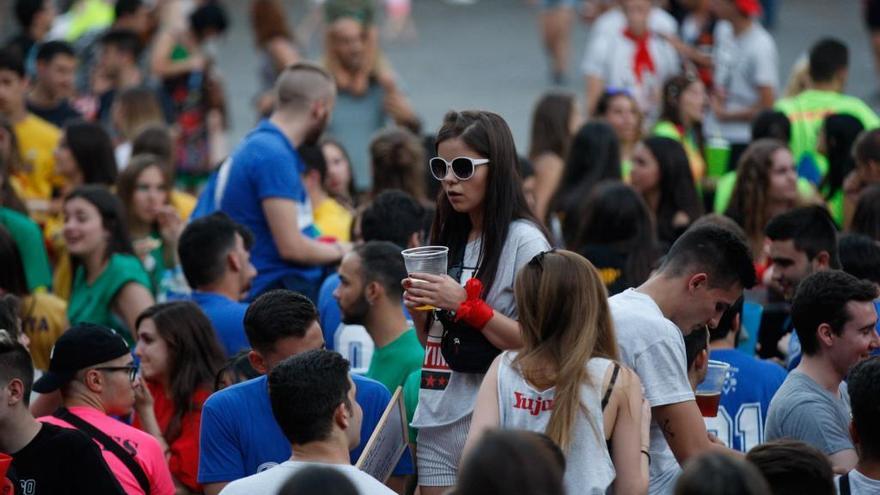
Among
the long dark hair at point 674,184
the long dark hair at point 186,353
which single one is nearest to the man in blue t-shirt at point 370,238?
the long dark hair at point 186,353

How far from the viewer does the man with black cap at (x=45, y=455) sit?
15.6 feet

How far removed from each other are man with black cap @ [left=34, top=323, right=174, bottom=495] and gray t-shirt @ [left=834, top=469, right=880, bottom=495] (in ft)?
8.15

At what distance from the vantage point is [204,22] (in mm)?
13758

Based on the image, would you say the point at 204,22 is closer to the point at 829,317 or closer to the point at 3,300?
the point at 3,300

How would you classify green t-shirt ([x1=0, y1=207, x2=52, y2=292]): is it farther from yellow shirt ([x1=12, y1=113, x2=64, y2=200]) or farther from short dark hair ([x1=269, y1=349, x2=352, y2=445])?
short dark hair ([x1=269, y1=349, x2=352, y2=445])

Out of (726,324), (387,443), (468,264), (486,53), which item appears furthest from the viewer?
(486,53)

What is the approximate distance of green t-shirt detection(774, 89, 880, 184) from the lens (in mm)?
10477

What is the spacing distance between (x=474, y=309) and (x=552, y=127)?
5.76 m

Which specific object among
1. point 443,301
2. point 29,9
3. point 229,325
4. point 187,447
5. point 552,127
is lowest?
point 187,447

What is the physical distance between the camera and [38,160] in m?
10.4

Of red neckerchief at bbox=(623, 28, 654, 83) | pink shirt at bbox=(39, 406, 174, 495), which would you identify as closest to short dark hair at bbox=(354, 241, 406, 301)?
pink shirt at bbox=(39, 406, 174, 495)

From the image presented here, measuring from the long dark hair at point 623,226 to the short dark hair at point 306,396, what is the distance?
336 centimetres

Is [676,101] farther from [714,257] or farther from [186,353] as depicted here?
[714,257]

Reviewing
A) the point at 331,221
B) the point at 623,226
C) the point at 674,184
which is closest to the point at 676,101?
the point at 674,184
